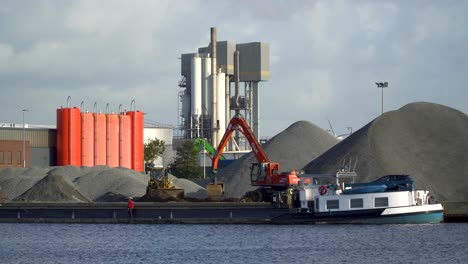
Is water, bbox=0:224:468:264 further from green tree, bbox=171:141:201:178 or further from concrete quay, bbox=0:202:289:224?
green tree, bbox=171:141:201:178

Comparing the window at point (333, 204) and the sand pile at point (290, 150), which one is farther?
the sand pile at point (290, 150)

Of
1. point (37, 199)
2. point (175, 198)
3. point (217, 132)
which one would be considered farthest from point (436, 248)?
point (217, 132)

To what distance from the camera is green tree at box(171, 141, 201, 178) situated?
464ft

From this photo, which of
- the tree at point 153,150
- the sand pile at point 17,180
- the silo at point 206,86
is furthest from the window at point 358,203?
the silo at point 206,86

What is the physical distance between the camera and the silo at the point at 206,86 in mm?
154875

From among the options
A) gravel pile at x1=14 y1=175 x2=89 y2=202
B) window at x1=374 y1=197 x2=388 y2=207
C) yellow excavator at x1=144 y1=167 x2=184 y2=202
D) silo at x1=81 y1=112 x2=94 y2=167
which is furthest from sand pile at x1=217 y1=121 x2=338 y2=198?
window at x1=374 y1=197 x2=388 y2=207

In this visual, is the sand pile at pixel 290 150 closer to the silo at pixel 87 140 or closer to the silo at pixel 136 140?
the silo at pixel 87 140

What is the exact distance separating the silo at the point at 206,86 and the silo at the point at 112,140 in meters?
24.2

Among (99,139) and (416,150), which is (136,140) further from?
(416,150)

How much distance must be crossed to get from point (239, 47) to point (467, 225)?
309ft

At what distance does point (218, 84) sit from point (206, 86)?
183 centimetres

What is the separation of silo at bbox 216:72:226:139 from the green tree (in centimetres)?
1261

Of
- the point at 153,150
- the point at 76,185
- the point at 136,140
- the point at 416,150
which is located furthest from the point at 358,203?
the point at 153,150

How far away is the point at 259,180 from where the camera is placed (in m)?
82.3
